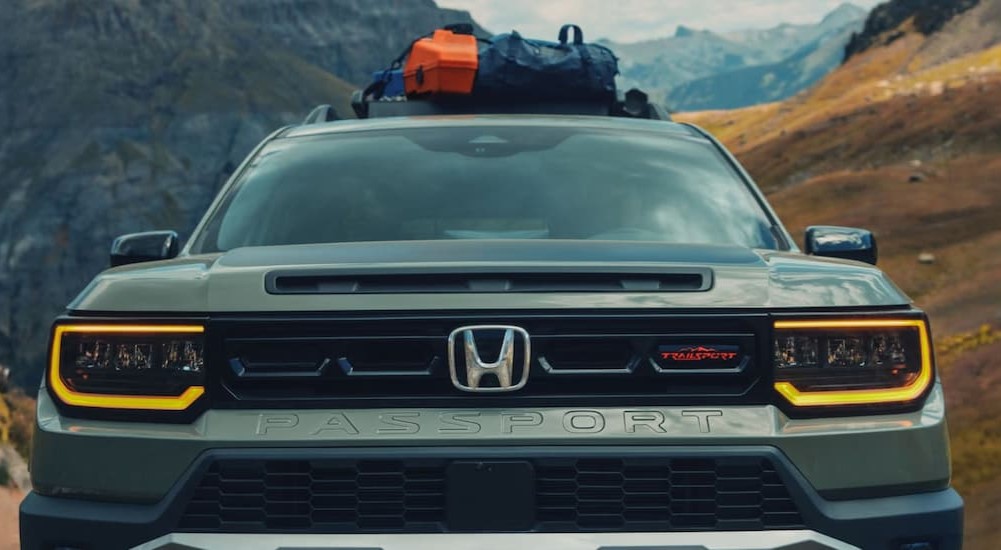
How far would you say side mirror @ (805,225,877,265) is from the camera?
3973 millimetres

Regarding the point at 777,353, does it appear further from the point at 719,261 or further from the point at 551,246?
the point at 551,246

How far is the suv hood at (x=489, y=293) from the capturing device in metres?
2.93

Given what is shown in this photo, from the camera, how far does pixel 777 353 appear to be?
296 centimetres

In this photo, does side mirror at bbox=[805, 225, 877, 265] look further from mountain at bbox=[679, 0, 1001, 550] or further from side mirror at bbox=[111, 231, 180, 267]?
mountain at bbox=[679, 0, 1001, 550]

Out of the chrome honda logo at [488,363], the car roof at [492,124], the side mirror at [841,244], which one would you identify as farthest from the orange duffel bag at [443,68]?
the chrome honda logo at [488,363]

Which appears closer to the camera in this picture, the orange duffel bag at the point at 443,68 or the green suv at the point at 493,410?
the green suv at the point at 493,410

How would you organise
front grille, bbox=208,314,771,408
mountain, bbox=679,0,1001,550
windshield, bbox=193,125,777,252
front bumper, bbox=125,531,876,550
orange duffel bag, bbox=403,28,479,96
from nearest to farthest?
front bumper, bbox=125,531,876,550
front grille, bbox=208,314,771,408
windshield, bbox=193,125,777,252
orange duffel bag, bbox=403,28,479,96
mountain, bbox=679,0,1001,550

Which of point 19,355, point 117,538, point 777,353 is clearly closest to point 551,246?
point 777,353

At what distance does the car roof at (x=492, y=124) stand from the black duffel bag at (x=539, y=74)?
3.11 metres

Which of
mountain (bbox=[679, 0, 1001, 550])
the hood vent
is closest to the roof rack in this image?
mountain (bbox=[679, 0, 1001, 550])

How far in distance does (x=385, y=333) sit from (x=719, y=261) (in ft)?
2.62

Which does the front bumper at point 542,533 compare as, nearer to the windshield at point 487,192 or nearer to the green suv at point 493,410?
the green suv at point 493,410

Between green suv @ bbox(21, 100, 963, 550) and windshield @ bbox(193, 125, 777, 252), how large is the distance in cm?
117

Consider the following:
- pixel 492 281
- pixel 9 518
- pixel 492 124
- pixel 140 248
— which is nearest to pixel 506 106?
pixel 492 124
